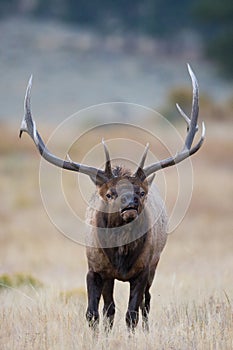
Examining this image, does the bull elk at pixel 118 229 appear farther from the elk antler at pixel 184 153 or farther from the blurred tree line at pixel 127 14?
the blurred tree line at pixel 127 14

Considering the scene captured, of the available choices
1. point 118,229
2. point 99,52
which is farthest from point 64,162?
point 99,52

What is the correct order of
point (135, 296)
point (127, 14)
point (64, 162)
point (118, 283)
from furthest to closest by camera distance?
point (127, 14)
point (118, 283)
point (135, 296)
point (64, 162)

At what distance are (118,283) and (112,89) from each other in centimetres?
5181

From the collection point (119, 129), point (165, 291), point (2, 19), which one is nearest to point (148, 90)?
point (2, 19)

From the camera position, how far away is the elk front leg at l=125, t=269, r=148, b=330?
10.3m

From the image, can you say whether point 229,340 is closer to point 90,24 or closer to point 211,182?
point 211,182

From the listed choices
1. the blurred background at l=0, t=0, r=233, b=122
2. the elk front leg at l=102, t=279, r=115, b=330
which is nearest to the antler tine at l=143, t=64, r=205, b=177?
the elk front leg at l=102, t=279, r=115, b=330

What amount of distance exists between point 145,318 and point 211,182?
73.4 ft

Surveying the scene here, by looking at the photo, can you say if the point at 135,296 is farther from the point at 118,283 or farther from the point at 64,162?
the point at 118,283

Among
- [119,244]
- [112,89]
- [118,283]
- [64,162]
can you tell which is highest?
[112,89]

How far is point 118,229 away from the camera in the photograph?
33.3 ft

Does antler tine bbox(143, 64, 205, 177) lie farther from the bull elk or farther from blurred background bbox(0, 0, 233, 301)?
blurred background bbox(0, 0, 233, 301)

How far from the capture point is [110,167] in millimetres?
10039

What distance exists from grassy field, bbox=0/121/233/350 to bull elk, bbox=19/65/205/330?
0.35 meters
